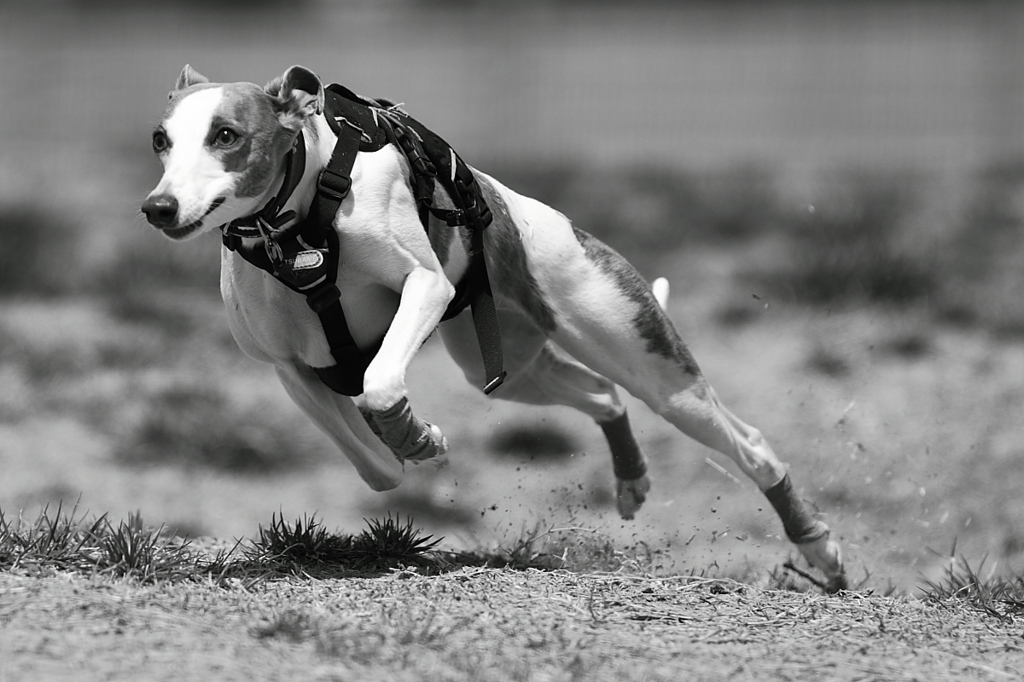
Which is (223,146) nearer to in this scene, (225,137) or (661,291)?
(225,137)

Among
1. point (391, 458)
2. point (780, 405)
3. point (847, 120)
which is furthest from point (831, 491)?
point (847, 120)

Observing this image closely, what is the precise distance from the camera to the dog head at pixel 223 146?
4.29 m

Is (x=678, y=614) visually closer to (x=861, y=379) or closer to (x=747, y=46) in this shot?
(x=861, y=379)

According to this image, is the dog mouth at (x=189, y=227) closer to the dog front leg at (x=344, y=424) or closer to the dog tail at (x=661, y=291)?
the dog front leg at (x=344, y=424)

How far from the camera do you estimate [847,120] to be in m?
14.5

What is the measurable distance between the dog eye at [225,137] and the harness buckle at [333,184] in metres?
0.36

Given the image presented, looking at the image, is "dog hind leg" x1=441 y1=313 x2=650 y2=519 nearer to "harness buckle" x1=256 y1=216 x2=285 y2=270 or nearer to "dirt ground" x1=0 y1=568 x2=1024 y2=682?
"dirt ground" x1=0 y1=568 x2=1024 y2=682

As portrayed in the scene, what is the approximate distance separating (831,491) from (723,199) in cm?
485

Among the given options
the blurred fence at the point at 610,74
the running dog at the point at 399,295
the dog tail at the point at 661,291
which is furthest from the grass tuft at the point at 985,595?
the blurred fence at the point at 610,74

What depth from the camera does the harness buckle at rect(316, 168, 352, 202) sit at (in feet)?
15.4

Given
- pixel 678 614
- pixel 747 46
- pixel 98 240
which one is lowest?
pixel 678 614

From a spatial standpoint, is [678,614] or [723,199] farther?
[723,199]

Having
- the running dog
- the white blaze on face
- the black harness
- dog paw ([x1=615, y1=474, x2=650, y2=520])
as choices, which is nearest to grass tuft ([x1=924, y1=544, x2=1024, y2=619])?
the running dog

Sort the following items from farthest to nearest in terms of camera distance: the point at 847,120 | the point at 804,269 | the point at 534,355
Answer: the point at 847,120 < the point at 804,269 < the point at 534,355
